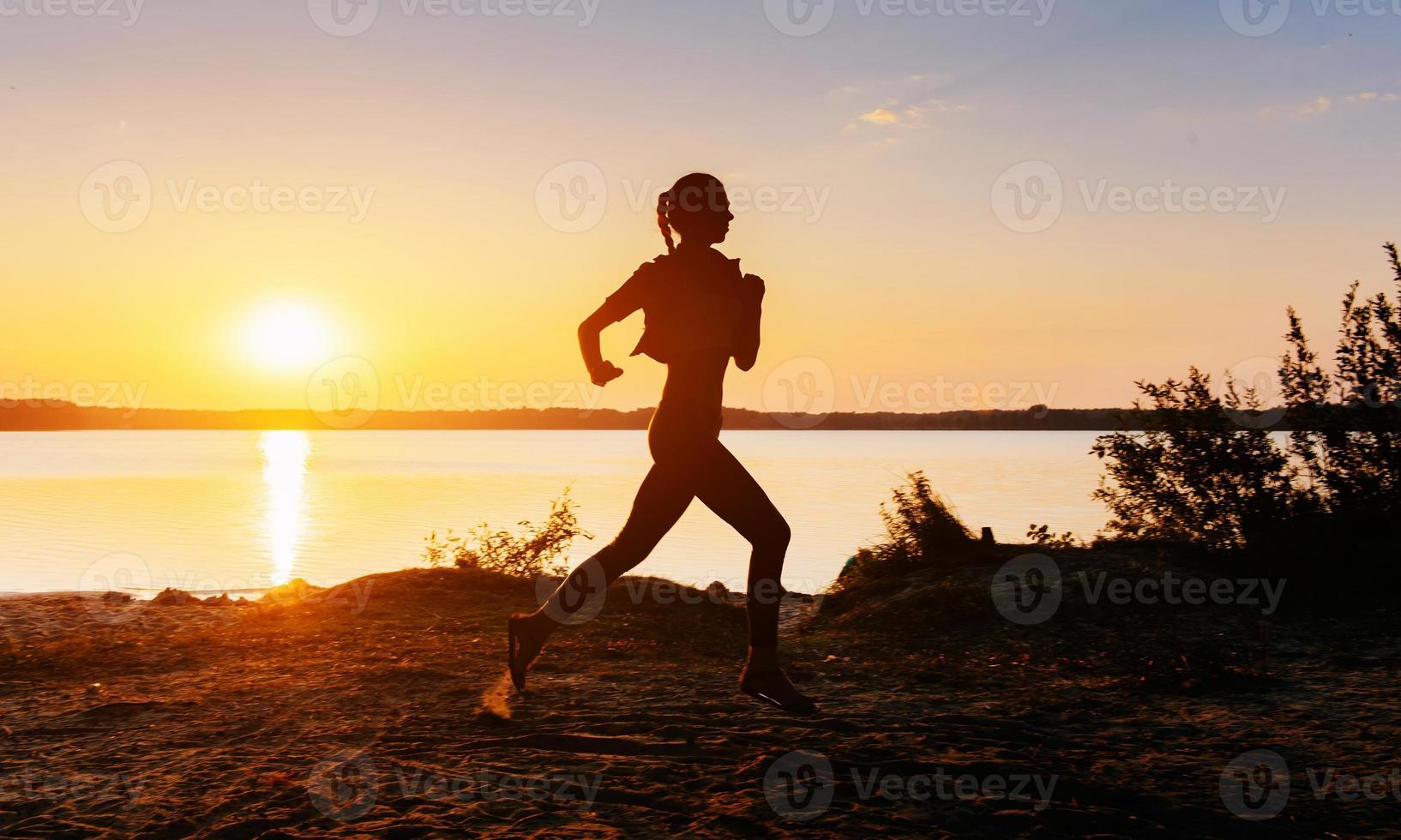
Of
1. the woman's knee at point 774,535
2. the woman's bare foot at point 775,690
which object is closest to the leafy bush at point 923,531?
the woman's bare foot at point 775,690

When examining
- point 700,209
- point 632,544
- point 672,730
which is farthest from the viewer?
point 700,209

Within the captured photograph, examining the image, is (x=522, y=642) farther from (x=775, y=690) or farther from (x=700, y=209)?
(x=700, y=209)

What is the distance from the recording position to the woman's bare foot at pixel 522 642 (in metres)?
5.47

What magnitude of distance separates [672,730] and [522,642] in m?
1.10

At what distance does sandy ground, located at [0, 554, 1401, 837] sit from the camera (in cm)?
371

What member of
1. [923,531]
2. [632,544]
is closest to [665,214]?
[632,544]

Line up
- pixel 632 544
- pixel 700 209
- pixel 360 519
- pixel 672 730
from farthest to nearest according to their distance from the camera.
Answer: pixel 360 519
pixel 700 209
pixel 632 544
pixel 672 730

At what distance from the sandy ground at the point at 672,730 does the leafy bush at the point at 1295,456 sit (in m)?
1.86

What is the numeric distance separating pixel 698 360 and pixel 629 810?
2.29 meters

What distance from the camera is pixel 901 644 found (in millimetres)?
7965

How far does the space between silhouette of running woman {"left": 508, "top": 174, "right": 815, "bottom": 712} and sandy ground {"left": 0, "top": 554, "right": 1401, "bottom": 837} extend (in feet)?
1.75

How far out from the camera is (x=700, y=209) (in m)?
5.39

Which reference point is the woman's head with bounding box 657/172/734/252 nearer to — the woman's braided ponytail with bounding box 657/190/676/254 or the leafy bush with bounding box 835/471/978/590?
the woman's braided ponytail with bounding box 657/190/676/254

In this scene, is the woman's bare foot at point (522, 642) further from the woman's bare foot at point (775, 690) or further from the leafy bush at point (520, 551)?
the leafy bush at point (520, 551)
